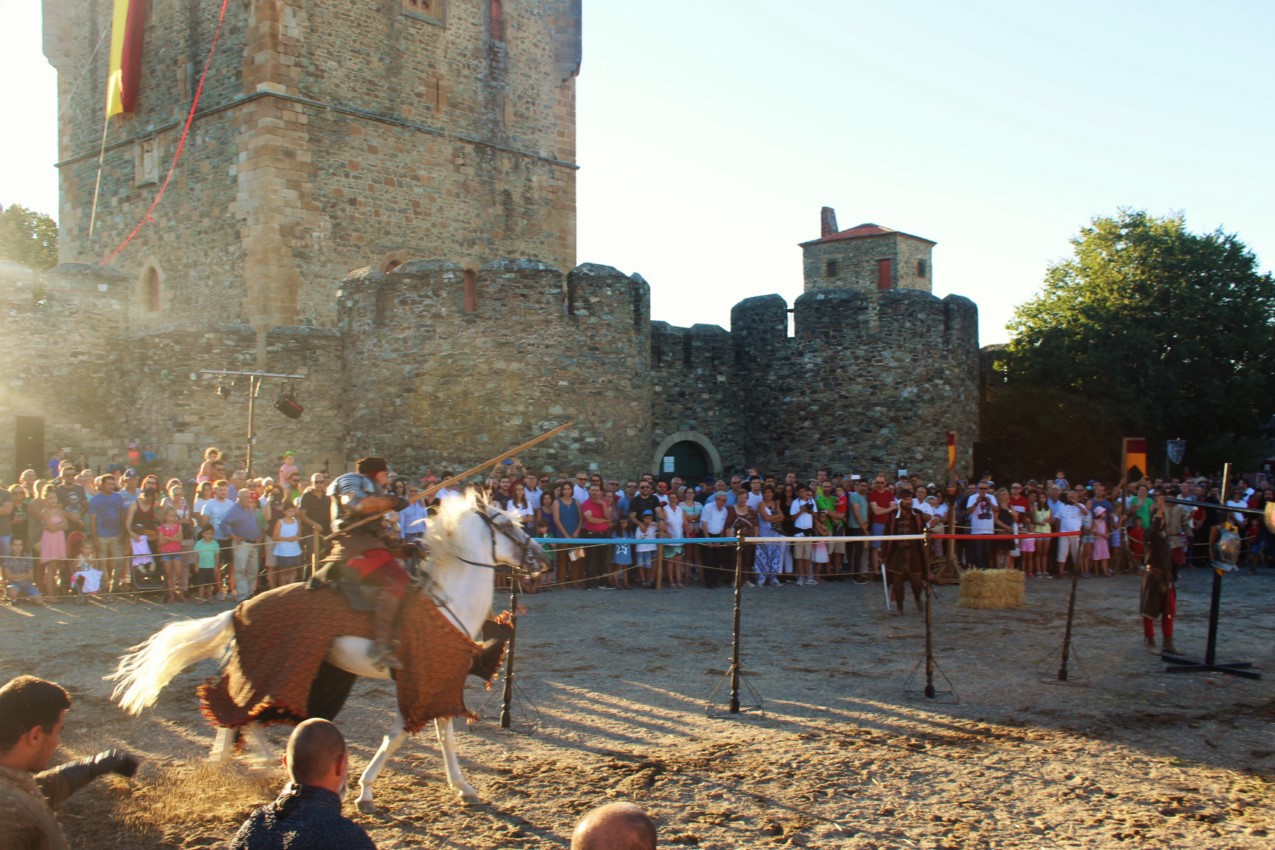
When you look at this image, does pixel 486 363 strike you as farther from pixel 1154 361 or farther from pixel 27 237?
pixel 27 237

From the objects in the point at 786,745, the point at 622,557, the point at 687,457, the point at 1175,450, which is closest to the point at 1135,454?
the point at 622,557

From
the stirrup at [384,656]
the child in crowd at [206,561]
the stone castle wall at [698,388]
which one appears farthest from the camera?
the stone castle wall at [698,388]

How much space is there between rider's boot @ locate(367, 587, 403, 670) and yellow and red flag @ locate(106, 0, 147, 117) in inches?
914

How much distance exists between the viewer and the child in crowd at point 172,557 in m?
13.0

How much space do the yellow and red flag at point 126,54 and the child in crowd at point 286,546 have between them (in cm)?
1623

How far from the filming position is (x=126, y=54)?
2480 centimetres

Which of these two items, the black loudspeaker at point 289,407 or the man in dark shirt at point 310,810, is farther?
the black loudspeaker at point 289,407

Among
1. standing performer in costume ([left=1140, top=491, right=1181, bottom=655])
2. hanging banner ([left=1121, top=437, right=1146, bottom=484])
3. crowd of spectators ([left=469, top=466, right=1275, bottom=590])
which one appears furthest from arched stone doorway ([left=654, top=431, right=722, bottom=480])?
standing performer in costume ([left=1140, top=491, right=1181, bottom=655])

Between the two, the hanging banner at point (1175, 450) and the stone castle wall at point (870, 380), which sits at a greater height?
the stone castle wall at point (870, 380)

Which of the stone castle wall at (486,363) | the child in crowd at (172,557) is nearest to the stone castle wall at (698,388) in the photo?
the stone castle wall at (486,363)

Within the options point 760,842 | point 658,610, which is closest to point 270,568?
point 658,610

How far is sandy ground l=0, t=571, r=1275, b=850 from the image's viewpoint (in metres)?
5.50

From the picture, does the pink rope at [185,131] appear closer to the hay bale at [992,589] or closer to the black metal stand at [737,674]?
the hay bale at [992,589]

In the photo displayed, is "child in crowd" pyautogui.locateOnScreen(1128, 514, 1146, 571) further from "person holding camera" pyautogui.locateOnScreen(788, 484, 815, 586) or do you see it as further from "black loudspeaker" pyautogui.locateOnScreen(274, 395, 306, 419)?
"black loudspeaker" pyautogui.locateOnScreen(274, 395, 306, 419)
